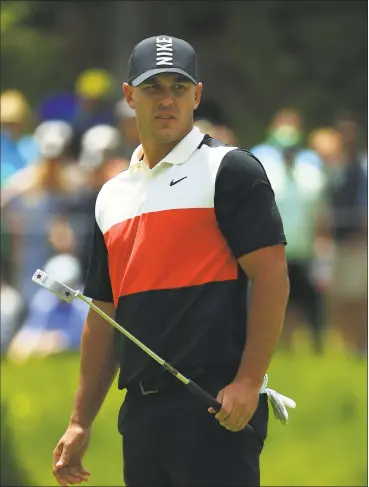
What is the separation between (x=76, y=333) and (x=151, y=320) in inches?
285

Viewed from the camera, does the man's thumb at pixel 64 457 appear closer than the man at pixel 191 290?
No

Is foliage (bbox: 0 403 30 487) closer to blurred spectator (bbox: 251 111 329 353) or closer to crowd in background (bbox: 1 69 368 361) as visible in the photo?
crowd in background (bbox: 1 69 368 361)

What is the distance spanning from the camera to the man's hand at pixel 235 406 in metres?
4.85

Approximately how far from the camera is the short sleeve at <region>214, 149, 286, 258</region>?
4.90 meters

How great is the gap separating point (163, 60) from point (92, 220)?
760cm

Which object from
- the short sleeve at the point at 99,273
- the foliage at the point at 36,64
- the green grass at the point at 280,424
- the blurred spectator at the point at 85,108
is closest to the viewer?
the short sleeve at the point at 99,273

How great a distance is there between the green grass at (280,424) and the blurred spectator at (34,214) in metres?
1.30

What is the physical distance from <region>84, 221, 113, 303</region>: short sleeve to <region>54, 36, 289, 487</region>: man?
201 mm

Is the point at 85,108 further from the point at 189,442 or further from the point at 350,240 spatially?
the point at 189,442

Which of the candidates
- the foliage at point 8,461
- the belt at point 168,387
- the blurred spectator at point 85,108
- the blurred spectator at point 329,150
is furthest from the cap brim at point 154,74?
the blurred spectator at point 85,108

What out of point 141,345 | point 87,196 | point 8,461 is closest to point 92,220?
point 87,196

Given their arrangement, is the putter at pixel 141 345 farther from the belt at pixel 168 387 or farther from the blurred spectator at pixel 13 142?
the blurred spectator at pixel 13 142

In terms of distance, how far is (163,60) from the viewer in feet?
16.5

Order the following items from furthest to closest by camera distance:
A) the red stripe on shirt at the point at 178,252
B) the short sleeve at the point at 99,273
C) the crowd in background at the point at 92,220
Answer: the crowd in background at the point at 92,220 < the short sleeve at the point at 99,273 < the red stripe on shirt at the point at 178,252
